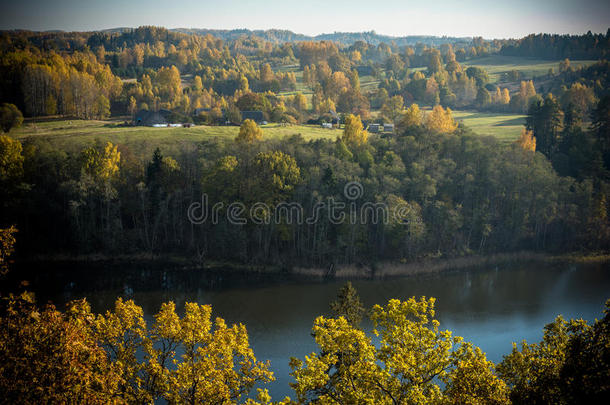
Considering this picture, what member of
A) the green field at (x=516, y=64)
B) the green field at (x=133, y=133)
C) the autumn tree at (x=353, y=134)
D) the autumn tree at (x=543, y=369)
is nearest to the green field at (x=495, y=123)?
the autumn tree at (x=353, y=134)

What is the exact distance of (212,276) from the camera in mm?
33938

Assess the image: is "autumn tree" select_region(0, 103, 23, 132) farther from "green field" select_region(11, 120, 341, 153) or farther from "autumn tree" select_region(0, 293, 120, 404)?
"autumn tree" select_region(0, 293, 120, 404)

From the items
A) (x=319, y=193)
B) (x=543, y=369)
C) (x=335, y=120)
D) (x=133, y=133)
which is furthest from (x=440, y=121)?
(x=543, y=369)

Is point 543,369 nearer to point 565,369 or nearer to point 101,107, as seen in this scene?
point 565,369

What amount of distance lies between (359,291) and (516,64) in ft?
308

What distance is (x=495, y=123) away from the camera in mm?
63656

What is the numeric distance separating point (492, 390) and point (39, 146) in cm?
3989

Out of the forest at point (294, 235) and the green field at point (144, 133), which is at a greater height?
the green field at point (144, 133)

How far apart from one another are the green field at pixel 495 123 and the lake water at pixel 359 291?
2347 centimetres

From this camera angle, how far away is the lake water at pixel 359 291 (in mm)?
26000

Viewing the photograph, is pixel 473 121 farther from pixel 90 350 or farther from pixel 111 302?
pixel 90 350

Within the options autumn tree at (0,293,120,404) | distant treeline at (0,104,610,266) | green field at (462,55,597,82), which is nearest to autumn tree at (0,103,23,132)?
distant treeline at (0,104,610,266)

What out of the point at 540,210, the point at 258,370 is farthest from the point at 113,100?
the point at 258,370

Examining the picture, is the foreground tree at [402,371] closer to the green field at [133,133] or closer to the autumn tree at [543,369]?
the autumn tree at [543,369]
